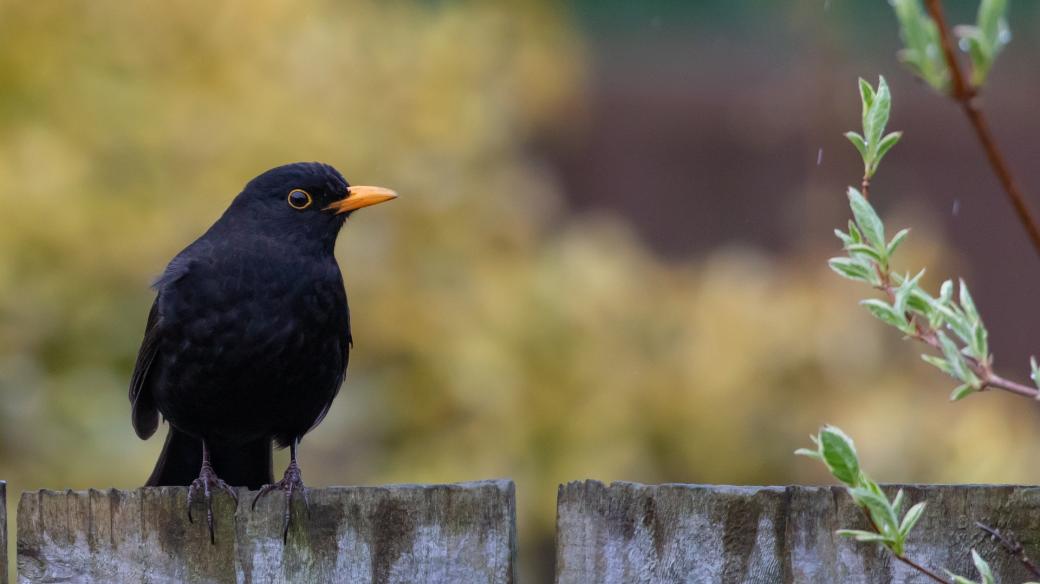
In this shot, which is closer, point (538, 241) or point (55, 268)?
point (55, 268)

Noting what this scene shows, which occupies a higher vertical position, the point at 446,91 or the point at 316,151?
the point at 446,91

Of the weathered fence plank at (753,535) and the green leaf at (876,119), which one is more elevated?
the green leaf at (876,119)

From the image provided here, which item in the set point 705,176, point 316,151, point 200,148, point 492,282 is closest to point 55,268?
point 200,148

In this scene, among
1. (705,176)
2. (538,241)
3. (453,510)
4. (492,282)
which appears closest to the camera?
(453,510)

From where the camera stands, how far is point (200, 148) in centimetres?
576

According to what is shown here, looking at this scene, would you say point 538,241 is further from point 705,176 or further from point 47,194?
point 47,194

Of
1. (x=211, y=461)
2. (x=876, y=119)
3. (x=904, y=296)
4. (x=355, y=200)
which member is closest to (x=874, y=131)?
(x=876, y=119)

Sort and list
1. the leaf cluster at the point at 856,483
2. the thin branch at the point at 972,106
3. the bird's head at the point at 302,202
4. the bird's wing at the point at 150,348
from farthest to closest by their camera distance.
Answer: the bird's head at the point at 302,202 → the bird's wing at the point at 150,348 → the leaf cluster at the point at 856,483 → the thin branch at the point at 972,106

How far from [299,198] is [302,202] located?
18mm

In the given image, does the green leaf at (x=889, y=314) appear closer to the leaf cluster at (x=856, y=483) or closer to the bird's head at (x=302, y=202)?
the leaf cluster at (x=856, y=483)

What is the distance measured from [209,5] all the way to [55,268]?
135cm

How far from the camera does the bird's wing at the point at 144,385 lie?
398 centimetres

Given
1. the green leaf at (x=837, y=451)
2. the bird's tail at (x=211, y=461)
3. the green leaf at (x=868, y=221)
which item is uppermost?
the bird's tail at (x=211, y=461)

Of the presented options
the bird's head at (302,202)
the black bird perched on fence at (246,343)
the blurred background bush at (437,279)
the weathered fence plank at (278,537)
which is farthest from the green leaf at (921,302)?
the blurred background bush at (437,279)
